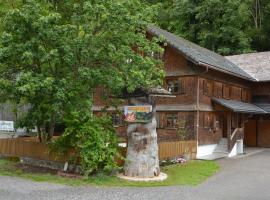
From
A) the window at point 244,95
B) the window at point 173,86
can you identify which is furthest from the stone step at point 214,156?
the window at point 244,95

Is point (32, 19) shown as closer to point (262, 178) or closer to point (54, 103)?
point (54, 103)

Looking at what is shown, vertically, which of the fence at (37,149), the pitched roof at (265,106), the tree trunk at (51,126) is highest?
the pitched roof at (265,106)

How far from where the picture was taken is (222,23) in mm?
49250

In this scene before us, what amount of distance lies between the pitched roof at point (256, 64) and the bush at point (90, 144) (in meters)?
20.6

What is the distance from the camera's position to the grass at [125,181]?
1517 centimetres

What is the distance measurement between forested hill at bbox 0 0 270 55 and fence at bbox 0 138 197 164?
2789cm

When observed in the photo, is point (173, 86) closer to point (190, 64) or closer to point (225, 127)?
point (190, 64)

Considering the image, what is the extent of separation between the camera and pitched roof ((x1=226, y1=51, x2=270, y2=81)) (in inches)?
1342

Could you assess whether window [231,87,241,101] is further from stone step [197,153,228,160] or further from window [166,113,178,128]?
window [166,113,178,128]

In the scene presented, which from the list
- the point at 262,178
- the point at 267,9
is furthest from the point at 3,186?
the point at 267,9

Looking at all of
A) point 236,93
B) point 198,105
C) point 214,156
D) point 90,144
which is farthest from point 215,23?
point 90,144

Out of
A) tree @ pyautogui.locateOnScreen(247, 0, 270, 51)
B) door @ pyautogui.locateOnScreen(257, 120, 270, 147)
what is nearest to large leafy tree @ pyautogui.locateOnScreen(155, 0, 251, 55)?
tree @ pyautogui.locateOnScreen(247, 0, 270, 51)

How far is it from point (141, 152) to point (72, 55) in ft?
15.8

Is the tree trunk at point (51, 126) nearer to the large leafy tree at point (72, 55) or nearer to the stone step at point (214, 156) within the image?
the large leafy tree at point (72, 55)
